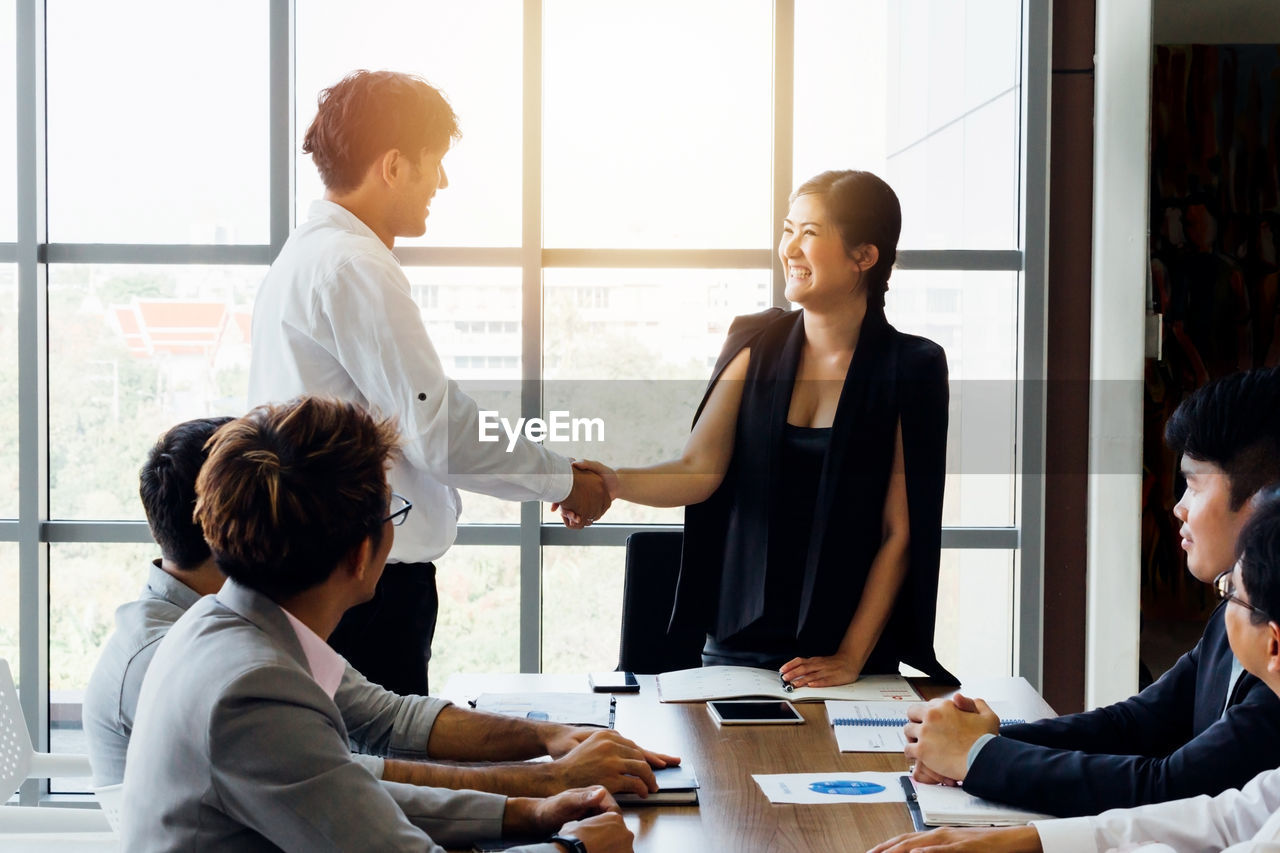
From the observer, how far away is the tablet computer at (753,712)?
1987 mm

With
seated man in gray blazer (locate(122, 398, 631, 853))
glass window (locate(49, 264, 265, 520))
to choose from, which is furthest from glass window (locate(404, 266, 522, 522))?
seated man in gray blazer (locate(122, 398, 631, 853))

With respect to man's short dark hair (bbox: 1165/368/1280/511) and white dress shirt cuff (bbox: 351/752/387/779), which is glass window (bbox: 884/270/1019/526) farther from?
white dress shirt cuff (bbox: 351/752/387/779)

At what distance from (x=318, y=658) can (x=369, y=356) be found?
1164mm

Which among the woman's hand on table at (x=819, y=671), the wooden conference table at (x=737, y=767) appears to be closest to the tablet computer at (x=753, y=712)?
the wooden conference table at (x=737, y=767)

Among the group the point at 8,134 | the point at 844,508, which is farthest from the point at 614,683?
the point at 8,134

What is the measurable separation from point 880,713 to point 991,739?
43 centimetres

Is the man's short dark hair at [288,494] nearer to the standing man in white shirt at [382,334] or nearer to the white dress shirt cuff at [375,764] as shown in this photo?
the white dress shirt cuff at [375,764]

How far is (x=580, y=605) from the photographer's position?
13.2ft

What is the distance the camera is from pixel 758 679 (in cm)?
226

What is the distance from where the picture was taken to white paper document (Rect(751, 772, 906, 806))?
1604 millimetres

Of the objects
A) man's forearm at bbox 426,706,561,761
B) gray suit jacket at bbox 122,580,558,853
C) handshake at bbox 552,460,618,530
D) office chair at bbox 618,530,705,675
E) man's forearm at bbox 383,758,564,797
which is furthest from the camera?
handshake at bbox 552,460,618,530

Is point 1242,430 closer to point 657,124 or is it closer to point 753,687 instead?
point 753,687

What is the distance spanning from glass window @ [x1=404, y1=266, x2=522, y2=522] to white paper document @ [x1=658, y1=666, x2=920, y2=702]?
5.86 feet

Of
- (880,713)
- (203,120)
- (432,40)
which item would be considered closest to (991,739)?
(880,713)
